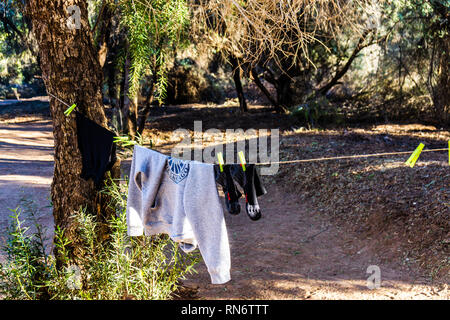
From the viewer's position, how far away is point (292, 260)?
16.7ft

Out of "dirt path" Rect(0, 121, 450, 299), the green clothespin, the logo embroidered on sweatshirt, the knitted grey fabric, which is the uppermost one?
the green clothespin

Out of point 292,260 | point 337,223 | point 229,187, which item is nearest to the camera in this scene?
point 229,187

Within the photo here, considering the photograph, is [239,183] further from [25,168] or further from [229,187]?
[25,168]

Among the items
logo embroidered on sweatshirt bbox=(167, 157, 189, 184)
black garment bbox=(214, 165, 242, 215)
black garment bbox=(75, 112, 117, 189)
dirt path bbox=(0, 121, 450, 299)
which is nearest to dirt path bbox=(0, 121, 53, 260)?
dirt path bbox=(0, 121, 450, 299)

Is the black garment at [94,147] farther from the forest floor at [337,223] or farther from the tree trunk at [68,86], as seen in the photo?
the forest floor at [337,223]

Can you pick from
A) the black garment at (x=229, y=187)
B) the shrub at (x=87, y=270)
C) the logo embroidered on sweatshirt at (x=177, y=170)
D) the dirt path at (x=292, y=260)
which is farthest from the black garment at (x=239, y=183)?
the dirt path at (x=292, y=260)

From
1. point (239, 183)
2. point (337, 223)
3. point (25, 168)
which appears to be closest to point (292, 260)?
point (337, 223)

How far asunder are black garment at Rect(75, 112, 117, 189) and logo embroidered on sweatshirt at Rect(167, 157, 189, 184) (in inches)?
24.2

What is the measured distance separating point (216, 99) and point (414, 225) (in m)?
15.4

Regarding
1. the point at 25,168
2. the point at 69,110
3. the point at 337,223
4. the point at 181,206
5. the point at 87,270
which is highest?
the point at 69,110

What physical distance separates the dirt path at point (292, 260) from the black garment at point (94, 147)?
1.65 meters

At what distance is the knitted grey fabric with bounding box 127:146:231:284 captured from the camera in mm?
3061

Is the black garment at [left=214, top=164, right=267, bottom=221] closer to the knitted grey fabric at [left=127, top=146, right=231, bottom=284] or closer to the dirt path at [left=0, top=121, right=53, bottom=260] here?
the knitted grey fabric at [left=127, top=146, right=231, bottom=284]

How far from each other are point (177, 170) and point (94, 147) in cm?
85
